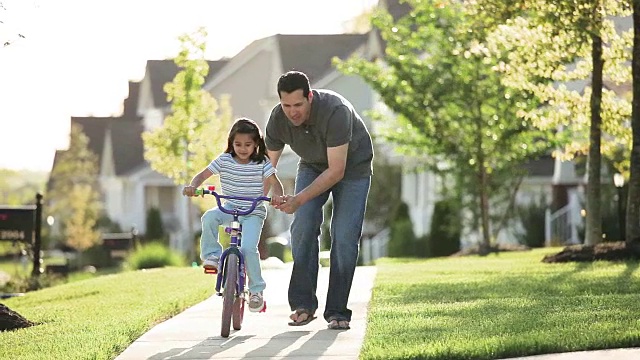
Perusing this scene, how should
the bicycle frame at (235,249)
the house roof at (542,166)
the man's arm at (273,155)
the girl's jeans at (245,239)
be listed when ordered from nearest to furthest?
the bicycle frame at (235,249)
the girl's jeans at (245,239)
the man's arm at (273,155)
the house roof at (542,166)

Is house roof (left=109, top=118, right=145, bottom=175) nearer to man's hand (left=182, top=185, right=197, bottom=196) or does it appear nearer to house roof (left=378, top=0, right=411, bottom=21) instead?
house roof (left=378, top=0, right=411, bottom=21)

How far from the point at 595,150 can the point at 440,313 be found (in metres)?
11.2

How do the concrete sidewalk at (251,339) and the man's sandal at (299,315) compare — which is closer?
the concrete sidewalk at (251,339)

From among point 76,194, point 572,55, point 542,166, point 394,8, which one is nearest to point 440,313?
point 572,55

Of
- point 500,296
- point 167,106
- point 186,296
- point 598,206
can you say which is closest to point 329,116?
point 500,296

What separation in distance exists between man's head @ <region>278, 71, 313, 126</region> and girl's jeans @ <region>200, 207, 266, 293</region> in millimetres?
930

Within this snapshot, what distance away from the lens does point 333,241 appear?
38.5ft

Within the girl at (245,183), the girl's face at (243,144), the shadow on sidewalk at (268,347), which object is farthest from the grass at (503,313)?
the girl's face at (243,144)

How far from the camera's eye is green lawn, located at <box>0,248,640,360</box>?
32.4ft

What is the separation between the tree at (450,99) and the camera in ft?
105

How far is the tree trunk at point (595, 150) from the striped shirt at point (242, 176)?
11.4 metres

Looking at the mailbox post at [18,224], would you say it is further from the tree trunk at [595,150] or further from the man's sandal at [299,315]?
the man's sandal at [299,315]

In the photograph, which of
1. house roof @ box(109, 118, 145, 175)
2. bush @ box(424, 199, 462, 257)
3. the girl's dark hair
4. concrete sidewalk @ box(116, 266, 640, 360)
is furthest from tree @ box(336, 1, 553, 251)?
house roof @ box(109, 118, 145, 175)

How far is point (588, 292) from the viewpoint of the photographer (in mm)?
14445
